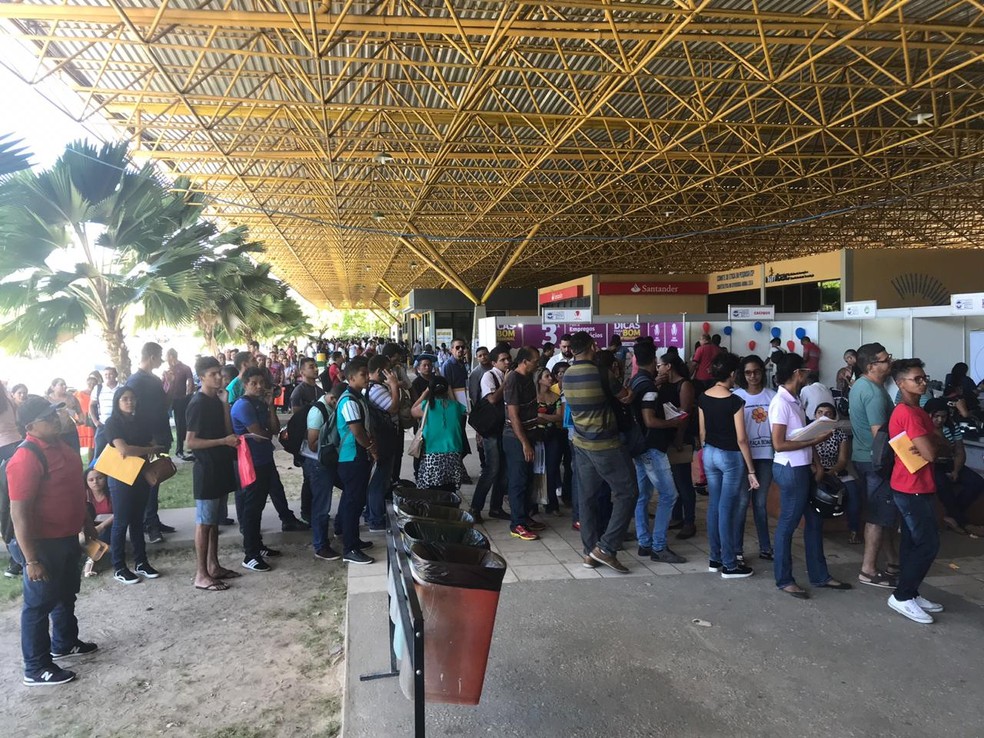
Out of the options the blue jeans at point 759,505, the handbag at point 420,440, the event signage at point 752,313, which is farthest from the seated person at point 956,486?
the event signage at point 752,313

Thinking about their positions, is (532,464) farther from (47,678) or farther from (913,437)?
(47,678)

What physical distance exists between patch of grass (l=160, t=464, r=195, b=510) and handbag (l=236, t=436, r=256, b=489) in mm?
2457

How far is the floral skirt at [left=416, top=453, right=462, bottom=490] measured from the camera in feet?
19.1

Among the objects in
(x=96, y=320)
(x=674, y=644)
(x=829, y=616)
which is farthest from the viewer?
(x=96, y=320)

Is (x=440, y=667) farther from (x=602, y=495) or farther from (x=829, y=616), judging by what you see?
(x=602, y=495)

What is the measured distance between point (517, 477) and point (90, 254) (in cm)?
679

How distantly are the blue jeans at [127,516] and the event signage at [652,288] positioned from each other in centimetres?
2374

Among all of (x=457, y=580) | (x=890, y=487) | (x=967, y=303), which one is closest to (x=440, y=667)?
(x=457, y=580)

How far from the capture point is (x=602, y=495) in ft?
19.6

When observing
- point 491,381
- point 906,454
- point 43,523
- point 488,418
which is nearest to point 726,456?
point 906,454

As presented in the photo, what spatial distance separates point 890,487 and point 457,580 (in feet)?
10.5

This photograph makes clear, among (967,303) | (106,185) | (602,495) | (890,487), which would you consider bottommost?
(602,495)

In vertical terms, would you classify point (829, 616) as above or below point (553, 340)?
below

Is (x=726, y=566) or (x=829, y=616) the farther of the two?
(x=726, y=566)
